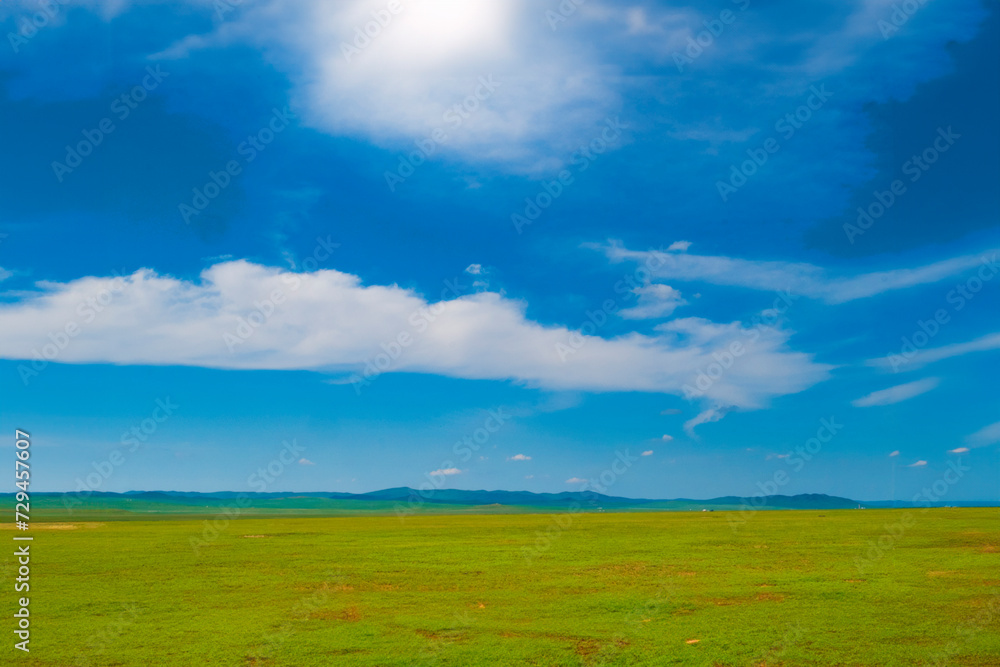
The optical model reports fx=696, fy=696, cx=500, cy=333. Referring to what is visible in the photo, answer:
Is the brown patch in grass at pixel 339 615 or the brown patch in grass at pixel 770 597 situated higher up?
the brown patch in grass at pixel 770 597

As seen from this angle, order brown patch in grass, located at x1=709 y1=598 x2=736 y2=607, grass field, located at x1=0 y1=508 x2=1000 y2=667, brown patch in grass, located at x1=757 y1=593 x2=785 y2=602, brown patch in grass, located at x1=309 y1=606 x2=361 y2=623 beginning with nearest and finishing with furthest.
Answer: grass field, located at x1=0 y1=508 x2=1000 y2=667
brown patch in grass, located at x1=309 y1=606 x2=361 y2=623
brown patch in grass, located at x1=709 y1=598 x2=736 y2=607
brown patch in grass, located at x1=757 y1=593 x2=785 y2=602

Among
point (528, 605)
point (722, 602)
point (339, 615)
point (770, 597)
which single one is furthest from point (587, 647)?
point (770, 597)

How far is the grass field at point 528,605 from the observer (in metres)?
22.3

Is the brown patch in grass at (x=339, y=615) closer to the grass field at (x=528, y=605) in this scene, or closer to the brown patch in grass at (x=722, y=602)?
the grass field at (x=528, y=605)

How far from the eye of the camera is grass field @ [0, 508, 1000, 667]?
73.0 feet

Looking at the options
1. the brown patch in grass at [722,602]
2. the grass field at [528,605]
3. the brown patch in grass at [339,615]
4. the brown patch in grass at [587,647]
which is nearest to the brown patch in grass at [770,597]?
the grass field at [528,605]

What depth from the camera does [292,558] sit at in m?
47.0

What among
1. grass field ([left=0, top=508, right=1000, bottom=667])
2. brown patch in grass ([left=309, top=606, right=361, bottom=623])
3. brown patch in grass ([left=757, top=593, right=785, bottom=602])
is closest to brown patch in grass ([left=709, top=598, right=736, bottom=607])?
grass field ([left=0, top=508, right=1000, bottom=667])

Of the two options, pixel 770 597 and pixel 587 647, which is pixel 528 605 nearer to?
pixel 587 647

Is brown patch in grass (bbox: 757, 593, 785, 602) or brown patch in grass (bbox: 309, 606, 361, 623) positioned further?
brown patch in grass (bbox: 757, 593, 785, 602)

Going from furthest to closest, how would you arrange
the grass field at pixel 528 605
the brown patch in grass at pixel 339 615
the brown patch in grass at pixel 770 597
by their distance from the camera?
the brown patch in grass at pixel 770 597 → the brown patch in grass at pixel 339 615 → the grass field at pixel 528 605

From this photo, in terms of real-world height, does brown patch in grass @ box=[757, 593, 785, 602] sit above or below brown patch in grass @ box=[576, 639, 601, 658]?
below

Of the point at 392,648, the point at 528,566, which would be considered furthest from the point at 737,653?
the point at 528,566

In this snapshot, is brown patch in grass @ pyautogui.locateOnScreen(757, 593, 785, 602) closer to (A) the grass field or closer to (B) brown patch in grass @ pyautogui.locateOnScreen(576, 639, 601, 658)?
(A) the grass field
